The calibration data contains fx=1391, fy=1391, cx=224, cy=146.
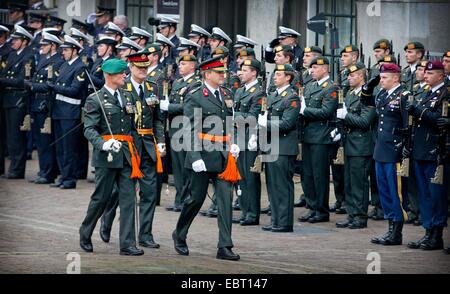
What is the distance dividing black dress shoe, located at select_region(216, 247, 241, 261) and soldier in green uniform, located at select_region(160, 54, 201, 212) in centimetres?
379

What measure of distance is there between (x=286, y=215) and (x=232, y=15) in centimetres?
1058

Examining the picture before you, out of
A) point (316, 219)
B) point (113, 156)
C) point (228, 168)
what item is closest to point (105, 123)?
point (113, 156)

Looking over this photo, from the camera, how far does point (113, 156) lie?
14773 mm

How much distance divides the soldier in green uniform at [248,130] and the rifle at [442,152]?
2.82 metres

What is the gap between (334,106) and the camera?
17.6 meters

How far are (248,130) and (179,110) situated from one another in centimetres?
125

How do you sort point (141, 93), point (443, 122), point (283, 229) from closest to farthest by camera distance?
point (443, 122), point (141, 93), point (283, 229)

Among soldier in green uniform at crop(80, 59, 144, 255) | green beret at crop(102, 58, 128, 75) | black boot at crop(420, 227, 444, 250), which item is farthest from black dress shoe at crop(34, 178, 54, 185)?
black boot at crop(420, 227, 444, 250)

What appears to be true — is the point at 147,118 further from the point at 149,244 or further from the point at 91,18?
the point at 91,18

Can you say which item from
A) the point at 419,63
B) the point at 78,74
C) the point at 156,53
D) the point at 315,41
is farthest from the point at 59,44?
the point at 419,63

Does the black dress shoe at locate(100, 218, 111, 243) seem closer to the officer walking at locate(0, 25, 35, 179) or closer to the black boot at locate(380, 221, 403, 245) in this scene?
the black boot at locate(380, 221, 403, 245)

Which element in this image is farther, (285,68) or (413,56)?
(413,56)

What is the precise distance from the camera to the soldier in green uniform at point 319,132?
17.7 m

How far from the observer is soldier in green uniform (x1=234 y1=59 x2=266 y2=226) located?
17.5 m
